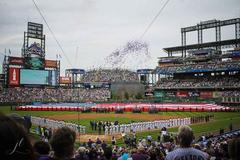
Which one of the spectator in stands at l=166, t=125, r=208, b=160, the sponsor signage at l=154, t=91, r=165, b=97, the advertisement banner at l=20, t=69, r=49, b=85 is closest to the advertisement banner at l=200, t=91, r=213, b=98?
the sponsor signage at l=154, t=91, r=165, b=97

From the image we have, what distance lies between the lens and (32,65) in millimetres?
79000

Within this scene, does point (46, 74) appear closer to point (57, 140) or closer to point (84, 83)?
point (84, 83)

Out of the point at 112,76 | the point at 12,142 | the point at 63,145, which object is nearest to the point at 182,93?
the point at 112,76

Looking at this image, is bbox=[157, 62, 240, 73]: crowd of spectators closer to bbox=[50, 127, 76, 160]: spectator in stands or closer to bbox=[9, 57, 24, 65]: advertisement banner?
bbox=[9, 57, 24, 65]: advertisement banner

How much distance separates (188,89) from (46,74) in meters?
38.7

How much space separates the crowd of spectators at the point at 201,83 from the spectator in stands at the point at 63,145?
72.9 m

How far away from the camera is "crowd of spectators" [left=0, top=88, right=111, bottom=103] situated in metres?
75.5

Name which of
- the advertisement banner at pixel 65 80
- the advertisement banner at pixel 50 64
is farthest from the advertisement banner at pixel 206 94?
the advertisement banner at pixel 65 80

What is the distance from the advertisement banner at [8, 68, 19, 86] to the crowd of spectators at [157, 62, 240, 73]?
4592 centimetres

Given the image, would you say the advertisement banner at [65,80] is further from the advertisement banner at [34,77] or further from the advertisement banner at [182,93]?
the advertisement banner at [182,93]

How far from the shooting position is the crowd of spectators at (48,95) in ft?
248

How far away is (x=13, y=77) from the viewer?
7481 centimetres

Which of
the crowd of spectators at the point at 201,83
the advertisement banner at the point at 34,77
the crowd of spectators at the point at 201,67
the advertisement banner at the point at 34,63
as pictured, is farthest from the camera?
the crowd of spectators at the point at 201,67

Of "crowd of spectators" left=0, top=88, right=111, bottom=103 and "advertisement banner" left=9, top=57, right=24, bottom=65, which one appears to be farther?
"advertisement banner" left=9, top=57, right=24, bottom=65
